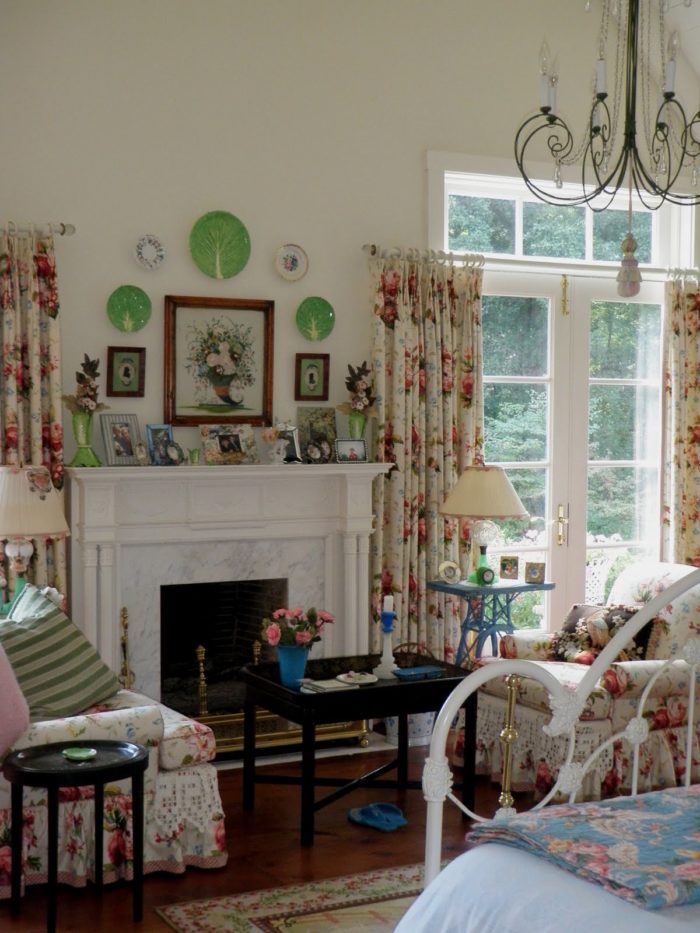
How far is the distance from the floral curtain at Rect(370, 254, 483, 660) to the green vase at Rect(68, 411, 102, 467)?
1.50 m

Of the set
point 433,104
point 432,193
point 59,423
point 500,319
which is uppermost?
point 433,104

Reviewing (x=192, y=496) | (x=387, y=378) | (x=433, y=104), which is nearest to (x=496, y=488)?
(x=387, y=378)

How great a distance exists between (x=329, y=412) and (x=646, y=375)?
6.95 ft

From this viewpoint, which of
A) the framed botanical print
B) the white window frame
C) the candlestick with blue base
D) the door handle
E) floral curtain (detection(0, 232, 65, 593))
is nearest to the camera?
the candlestick with blue base

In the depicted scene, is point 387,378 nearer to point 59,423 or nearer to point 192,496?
point 192,496

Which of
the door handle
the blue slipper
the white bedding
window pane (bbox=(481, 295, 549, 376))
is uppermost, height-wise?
window pane (bbox=(481, 295, 549, 376))

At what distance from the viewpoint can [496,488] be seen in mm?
6176

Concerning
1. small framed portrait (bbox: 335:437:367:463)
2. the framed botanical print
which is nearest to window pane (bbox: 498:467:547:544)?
small framed portrait (bbox: 335:437:367:463)

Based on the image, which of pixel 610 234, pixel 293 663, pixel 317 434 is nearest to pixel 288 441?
pixel 317 434

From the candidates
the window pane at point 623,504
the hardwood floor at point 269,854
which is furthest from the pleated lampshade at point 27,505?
the window pane at point 623,504

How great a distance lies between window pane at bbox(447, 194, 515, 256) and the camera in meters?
6.86

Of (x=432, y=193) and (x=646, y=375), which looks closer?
(x=432, y=193)

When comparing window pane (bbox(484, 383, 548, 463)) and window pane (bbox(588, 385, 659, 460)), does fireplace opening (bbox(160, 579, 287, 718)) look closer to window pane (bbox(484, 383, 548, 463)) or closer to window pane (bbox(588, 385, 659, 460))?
window pane (bbox(484, 383, 548, 463))

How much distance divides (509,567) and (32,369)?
8.52ft
